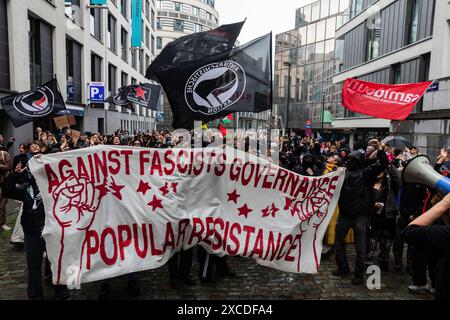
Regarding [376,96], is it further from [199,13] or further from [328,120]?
[199,13]

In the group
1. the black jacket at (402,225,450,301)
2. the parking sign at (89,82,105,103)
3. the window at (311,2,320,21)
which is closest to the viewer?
the black jacket at (402,225,450,301)

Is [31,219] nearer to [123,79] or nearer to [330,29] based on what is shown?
[123,79]

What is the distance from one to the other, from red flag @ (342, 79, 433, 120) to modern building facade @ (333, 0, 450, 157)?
96cm

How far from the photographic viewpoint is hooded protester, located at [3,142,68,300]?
13.2 feet

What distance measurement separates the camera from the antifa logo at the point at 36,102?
23.1 feet

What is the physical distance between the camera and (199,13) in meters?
69.6

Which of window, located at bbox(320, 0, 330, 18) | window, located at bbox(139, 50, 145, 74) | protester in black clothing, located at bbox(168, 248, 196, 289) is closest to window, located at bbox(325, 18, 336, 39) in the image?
window, located at bbox(320, 0, 330, 18)

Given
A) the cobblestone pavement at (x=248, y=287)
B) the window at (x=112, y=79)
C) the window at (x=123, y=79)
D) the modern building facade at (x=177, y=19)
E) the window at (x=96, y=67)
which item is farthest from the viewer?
the modern building facade at (x=177, y=19)

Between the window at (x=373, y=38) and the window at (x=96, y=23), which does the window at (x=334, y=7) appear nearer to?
the window at (x=373, y=38)

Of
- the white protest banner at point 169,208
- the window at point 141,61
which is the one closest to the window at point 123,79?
the window at point 141,61

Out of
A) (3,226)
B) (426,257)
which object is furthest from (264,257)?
(3,226)

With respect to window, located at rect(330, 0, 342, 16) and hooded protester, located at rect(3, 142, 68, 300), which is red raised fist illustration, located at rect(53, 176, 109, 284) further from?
window, located at rect(330, 0, 342, 16)

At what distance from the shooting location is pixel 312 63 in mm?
43000

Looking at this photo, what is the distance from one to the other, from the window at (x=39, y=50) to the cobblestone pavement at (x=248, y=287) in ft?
39.0
